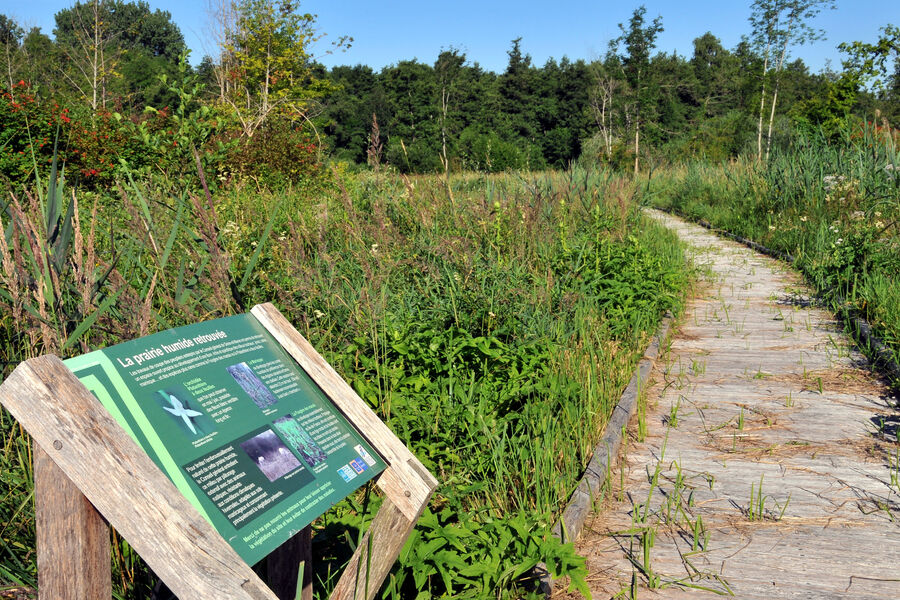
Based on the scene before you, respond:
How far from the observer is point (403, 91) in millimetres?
49031

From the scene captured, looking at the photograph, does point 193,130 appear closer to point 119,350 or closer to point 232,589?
point 119,350

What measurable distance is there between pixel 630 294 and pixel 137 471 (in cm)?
513

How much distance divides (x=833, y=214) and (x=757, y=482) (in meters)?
7.68

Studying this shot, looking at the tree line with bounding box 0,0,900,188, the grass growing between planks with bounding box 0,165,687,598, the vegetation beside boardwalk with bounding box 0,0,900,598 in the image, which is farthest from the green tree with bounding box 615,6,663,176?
the grass growing between planks with bounding box 0,165,687,598

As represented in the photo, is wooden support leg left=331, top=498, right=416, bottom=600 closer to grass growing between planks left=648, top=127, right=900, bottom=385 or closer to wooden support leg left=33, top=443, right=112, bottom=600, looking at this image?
wooden support leg left=33, top=443, right=112, bottom=600

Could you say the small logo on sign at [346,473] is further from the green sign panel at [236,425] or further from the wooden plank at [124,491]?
the wooden plank at [124,491]

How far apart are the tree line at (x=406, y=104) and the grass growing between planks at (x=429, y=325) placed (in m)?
0.64

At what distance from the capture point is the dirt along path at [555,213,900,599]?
2.72 meters

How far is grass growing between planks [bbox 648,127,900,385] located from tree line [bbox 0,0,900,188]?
1307mm

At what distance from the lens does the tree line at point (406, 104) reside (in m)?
11.7

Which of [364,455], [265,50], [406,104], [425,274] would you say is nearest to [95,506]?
[364,455]

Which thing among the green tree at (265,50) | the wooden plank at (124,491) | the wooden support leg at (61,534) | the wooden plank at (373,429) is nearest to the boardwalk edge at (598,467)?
the wooden plank at (373,429)

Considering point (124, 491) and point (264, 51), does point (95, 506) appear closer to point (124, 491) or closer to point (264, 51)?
point (124, 491)

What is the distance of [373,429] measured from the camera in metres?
2.15
